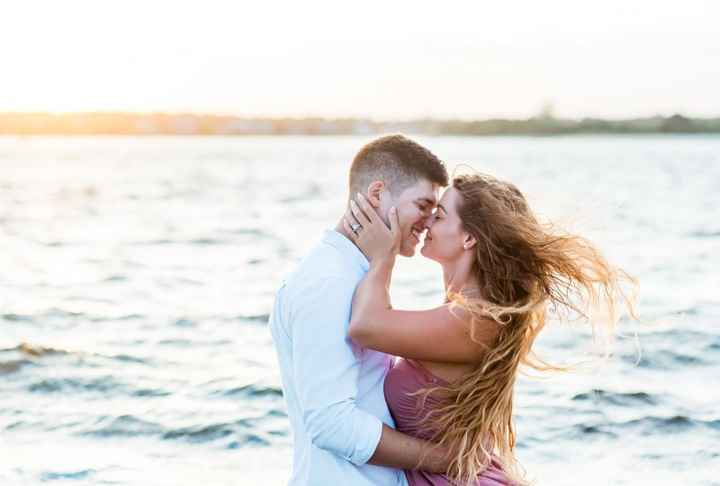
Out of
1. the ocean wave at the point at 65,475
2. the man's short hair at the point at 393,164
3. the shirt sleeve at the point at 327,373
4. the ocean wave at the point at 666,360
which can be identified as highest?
the man's short hair at the point at 393,164

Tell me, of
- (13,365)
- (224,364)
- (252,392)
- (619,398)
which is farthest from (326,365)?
(13,365)

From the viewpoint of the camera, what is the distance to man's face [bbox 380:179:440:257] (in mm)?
3533

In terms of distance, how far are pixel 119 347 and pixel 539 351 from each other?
4.32 meters

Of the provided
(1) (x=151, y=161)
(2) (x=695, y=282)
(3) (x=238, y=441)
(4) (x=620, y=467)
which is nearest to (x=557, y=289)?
(4) (x=620, y=467)

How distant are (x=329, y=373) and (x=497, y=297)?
34.0 inches

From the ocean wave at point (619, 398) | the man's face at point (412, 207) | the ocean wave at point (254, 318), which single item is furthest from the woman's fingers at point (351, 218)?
the ocean wave at point (254, 318)

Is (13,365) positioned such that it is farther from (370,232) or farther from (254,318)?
(370,232)

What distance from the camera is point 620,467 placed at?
22.2ft

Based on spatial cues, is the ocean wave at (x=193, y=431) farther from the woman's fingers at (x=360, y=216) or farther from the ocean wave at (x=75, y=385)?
the woman's fingers at (x=360, y=216)

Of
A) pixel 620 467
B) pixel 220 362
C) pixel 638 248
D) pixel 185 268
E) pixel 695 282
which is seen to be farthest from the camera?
pixel 638 248

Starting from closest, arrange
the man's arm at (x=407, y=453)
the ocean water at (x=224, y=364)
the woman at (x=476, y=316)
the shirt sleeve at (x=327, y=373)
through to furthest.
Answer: the shirt sleeve at (x=327, y=373)
the man's arm at (x=407, y=453)
the woman at (x=476, y=316)
the ocean water at (x=224, y=364)

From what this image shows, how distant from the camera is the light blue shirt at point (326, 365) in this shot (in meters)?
3.29

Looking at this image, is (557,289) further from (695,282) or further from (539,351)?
(695,282)

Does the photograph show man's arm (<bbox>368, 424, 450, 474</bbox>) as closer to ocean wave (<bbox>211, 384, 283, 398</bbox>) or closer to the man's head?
the man's head
